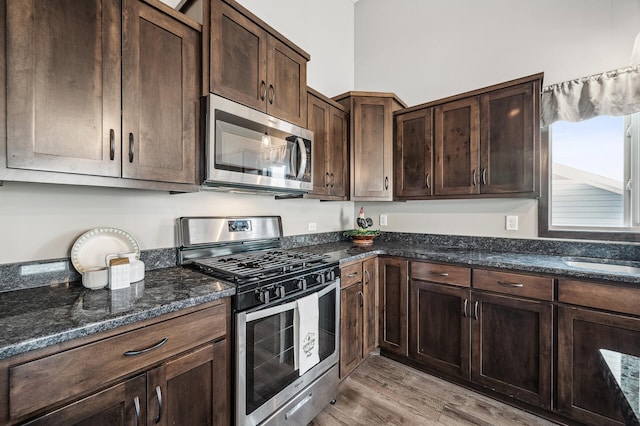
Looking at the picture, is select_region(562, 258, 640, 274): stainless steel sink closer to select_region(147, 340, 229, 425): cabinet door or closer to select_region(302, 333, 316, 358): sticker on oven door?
select_region(302, 333, 316, 358): sticker on oven door

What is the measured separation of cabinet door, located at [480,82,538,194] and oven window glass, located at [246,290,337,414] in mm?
1900

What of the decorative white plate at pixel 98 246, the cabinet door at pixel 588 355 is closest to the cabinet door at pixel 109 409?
the decorative white plate at pixel 98 246

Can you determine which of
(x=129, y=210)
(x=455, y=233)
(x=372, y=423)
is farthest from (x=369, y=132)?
(x=372, y=423)

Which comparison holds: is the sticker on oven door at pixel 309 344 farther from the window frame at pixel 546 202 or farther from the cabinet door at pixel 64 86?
the window frame at pixel 546 202

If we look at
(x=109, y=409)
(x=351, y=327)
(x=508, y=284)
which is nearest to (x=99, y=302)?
(x=109, y=409)

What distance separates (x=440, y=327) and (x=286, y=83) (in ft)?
7.19

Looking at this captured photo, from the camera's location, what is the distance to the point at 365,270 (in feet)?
7.54

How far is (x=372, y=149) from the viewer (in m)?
2.68

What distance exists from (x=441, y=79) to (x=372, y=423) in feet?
10.0

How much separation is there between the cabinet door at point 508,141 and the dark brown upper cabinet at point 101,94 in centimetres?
216

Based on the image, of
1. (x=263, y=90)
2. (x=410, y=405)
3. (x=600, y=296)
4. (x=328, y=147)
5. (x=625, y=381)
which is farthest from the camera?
(x=328, y=147)

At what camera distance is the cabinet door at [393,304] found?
232 cm

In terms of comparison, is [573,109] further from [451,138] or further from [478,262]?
[478,262]

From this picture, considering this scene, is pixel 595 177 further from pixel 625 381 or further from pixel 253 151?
pixel 253 151
